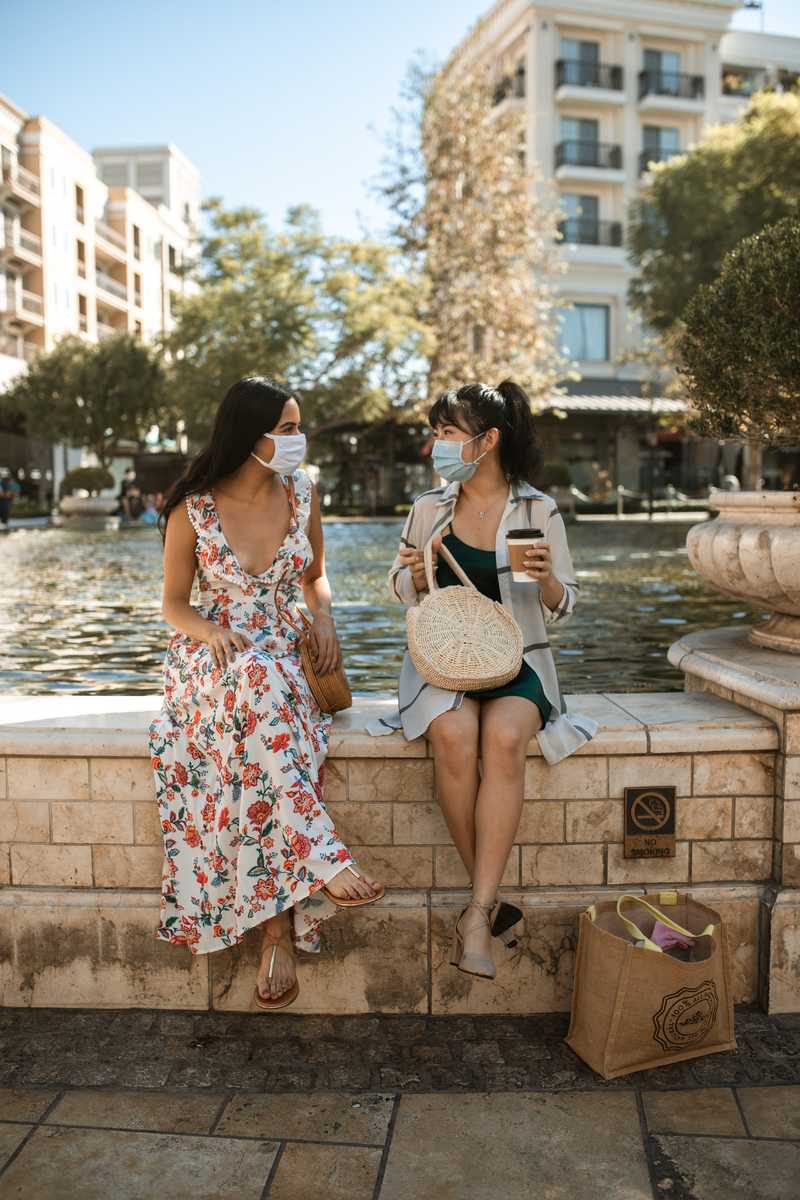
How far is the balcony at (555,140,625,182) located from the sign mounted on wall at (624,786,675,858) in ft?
136

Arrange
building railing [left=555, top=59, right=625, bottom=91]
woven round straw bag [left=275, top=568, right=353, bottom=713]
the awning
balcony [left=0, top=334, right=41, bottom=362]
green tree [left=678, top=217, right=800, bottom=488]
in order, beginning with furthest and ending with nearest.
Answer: balcony [left=0, top=334, right=41, bottom=362], building railing [left=555, top=59, right=625, bottom=91], the awning, green tree [left=678, top=217, right=800, bottom=488], woven round straw bag [left=275, top=568, right=353, bottom=713]

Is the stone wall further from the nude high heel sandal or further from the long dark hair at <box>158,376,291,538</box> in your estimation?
the long dark hair at <box>158,376,291,538</box>

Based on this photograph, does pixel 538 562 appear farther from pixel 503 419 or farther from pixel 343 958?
pixel 343 958

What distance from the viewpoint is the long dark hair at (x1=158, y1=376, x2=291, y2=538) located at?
139 inches

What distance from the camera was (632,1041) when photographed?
119 inches

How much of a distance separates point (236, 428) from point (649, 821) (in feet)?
5.77

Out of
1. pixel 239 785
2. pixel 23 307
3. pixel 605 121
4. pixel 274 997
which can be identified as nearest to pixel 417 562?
→ pixel 239 785

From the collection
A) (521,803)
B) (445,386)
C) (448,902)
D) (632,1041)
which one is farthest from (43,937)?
(445,386)

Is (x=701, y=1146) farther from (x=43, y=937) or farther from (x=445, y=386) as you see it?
(x=445, y=386)

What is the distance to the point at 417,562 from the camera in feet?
12.0

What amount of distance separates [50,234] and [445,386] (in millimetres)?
27484

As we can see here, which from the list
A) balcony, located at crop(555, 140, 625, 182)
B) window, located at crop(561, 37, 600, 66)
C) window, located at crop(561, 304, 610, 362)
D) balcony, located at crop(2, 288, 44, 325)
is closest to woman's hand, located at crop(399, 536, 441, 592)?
window, located at crop(561, 304, 610, 362)

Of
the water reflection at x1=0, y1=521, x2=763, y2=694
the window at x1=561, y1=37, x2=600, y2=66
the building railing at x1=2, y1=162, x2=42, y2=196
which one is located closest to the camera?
the water reflection at x1=0, y1=521, x2=763, y2=694

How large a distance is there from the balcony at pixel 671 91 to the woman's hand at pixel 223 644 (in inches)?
1746
